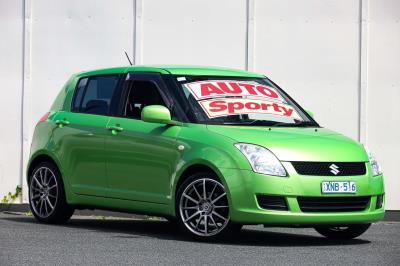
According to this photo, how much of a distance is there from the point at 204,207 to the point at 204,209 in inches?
0.8

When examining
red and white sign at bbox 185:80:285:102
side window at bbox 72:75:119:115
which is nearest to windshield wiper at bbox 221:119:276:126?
red and white sign at bbox 185:80:285:102

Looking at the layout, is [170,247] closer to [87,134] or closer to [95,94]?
[87,134]

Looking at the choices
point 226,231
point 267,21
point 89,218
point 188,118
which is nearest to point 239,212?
point 226,231

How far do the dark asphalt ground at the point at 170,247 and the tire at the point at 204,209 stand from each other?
0.49 ft

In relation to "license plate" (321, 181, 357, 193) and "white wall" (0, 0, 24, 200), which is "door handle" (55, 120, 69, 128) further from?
"license plate" (321, 181, 357, 193)

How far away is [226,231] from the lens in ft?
34.2

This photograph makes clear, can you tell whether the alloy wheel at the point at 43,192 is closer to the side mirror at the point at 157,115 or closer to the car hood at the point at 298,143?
the side mirror at the point at 157,115

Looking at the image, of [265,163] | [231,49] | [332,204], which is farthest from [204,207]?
[231,49]

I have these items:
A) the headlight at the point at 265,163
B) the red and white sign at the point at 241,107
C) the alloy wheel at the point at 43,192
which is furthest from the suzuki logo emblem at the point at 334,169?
the alloy wheel at the point at 43,192

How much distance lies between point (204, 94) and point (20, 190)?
4982 mm

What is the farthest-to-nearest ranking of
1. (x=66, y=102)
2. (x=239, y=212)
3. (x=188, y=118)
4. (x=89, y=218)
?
(x=89, y=218) < (x=66, y=102) < (x=188, y=118) < (x=239, y=212)

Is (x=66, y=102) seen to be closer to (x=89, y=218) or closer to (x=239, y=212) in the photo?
(x=89, y=218)

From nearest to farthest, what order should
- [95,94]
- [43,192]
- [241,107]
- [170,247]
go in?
[170,247]
[241,107]
[95,94]
[43,192]

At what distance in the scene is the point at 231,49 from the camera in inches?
613
